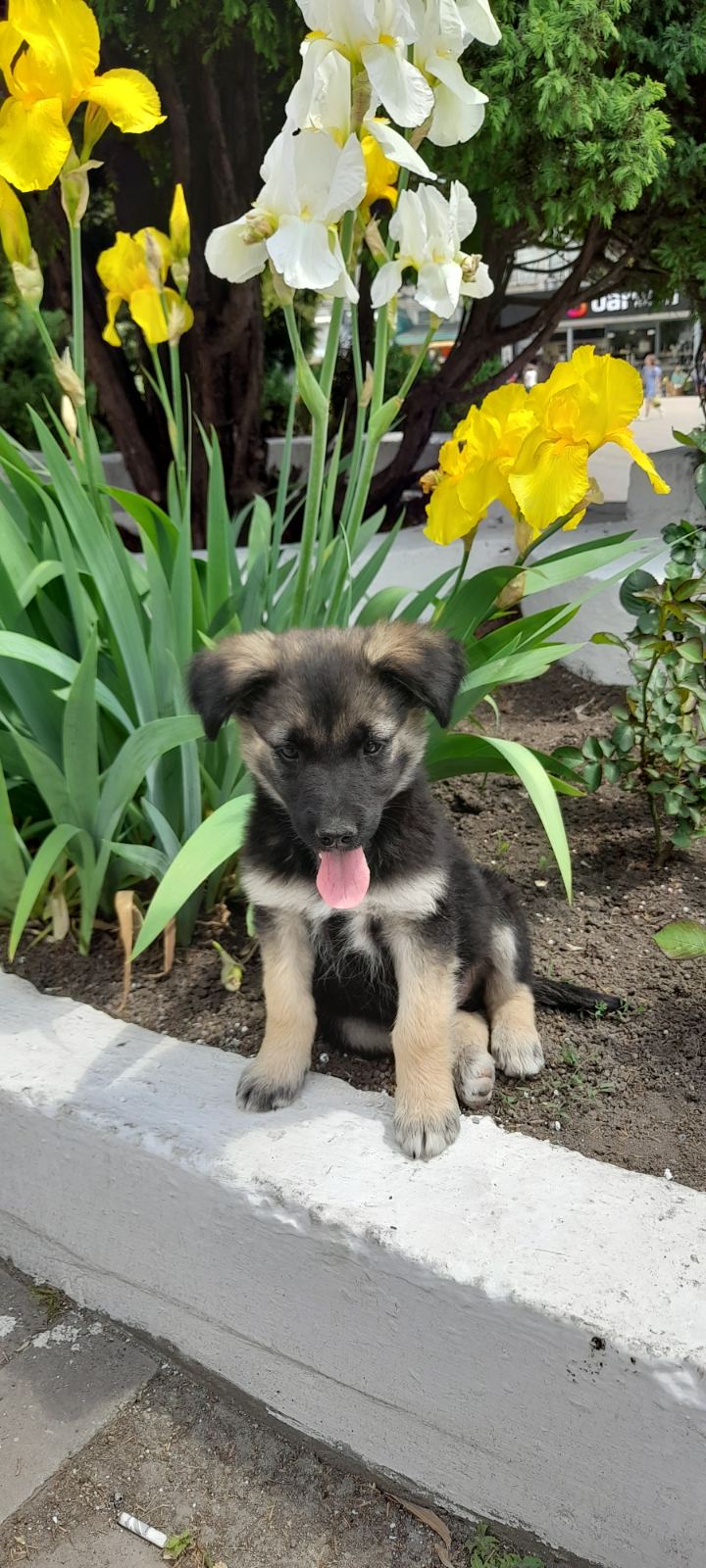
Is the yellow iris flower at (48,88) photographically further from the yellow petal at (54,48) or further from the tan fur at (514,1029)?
the tan fur at (514,1029)

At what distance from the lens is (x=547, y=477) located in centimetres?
231

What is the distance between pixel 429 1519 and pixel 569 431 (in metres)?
1.98

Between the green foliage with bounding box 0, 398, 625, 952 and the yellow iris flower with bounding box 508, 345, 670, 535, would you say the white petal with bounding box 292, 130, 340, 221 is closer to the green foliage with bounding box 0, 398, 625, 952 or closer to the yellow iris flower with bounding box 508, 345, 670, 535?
the yellow iris flower with bounding box 508, 345, 670, 535

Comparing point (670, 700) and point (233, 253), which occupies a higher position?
point (233, 253)

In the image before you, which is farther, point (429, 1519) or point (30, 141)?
point (30, 141)

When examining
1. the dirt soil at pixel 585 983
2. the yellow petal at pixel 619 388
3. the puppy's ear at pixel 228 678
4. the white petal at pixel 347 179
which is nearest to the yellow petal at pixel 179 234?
the white petal at pixel 347 179

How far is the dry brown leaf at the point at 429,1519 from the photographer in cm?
186

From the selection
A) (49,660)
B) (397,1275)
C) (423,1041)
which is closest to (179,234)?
(49,660)

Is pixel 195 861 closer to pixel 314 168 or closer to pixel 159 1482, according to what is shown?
pixel 159 1482

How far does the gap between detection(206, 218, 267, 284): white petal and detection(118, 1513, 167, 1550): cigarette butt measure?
2.16 m

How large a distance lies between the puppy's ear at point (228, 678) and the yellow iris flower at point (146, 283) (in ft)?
3.65

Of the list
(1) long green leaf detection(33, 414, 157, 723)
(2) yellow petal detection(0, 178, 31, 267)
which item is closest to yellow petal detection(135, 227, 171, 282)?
(2) yellow petal detection(0, 178, 31, 267)

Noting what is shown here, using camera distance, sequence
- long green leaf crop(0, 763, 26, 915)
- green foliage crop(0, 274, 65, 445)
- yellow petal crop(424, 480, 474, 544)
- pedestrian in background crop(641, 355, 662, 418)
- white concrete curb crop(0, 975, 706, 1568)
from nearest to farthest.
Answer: white concrete curb crop(0, 975, 706, 1568), yellow petal crop(424, 480, 474, 544), long green leaf crop(0, 763, 26, 915), green foliage crop(0, 274, 65, 445), pedestrian in background crop(641, 355, 662, 418)

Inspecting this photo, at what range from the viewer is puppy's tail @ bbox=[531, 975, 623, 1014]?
2.48m
